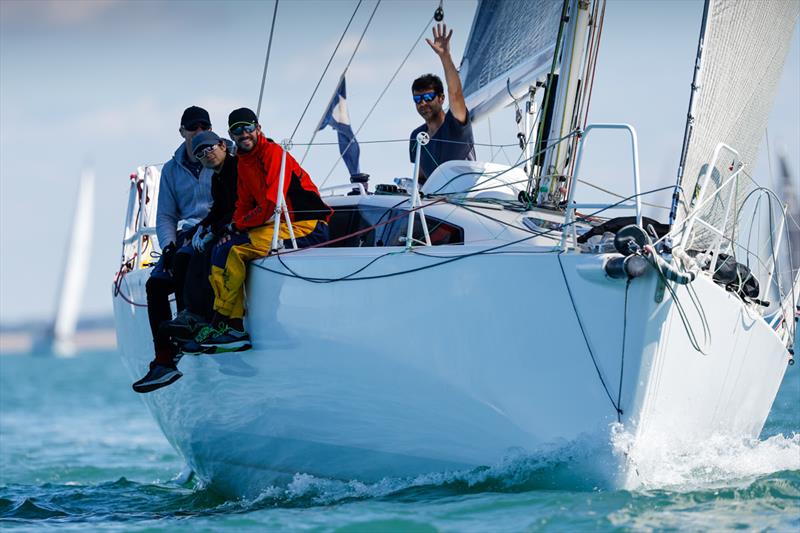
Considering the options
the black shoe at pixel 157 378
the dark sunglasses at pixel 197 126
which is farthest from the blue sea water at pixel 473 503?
the dark sunglasses at pixel 197 126

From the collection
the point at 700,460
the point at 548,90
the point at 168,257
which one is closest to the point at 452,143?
the point at 548,90

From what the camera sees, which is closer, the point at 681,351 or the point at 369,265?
the point at 681,351

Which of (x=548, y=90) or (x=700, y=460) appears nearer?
(x=700, y=460)

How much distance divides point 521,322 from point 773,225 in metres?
2.17

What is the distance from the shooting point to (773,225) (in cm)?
698

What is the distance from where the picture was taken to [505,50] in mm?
8766

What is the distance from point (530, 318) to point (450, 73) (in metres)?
2.94

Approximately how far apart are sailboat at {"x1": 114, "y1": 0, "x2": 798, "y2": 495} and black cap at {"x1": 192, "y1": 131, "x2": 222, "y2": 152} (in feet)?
2.89

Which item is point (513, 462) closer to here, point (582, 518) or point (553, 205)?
point (582, 518)

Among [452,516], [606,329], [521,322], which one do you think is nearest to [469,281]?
[521,322]

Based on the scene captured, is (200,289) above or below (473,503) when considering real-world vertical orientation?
above

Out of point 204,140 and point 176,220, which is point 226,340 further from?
point 176,220

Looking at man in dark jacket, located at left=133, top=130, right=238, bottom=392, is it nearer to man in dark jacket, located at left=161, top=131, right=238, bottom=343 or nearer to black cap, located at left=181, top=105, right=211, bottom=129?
man in dark jacket, located at left=161, top=131, right=238, bottom=343

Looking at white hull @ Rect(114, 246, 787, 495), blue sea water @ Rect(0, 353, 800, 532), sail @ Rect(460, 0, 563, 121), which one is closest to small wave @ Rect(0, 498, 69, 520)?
blue sea water @ Rect(0, 353, 800, 532)
